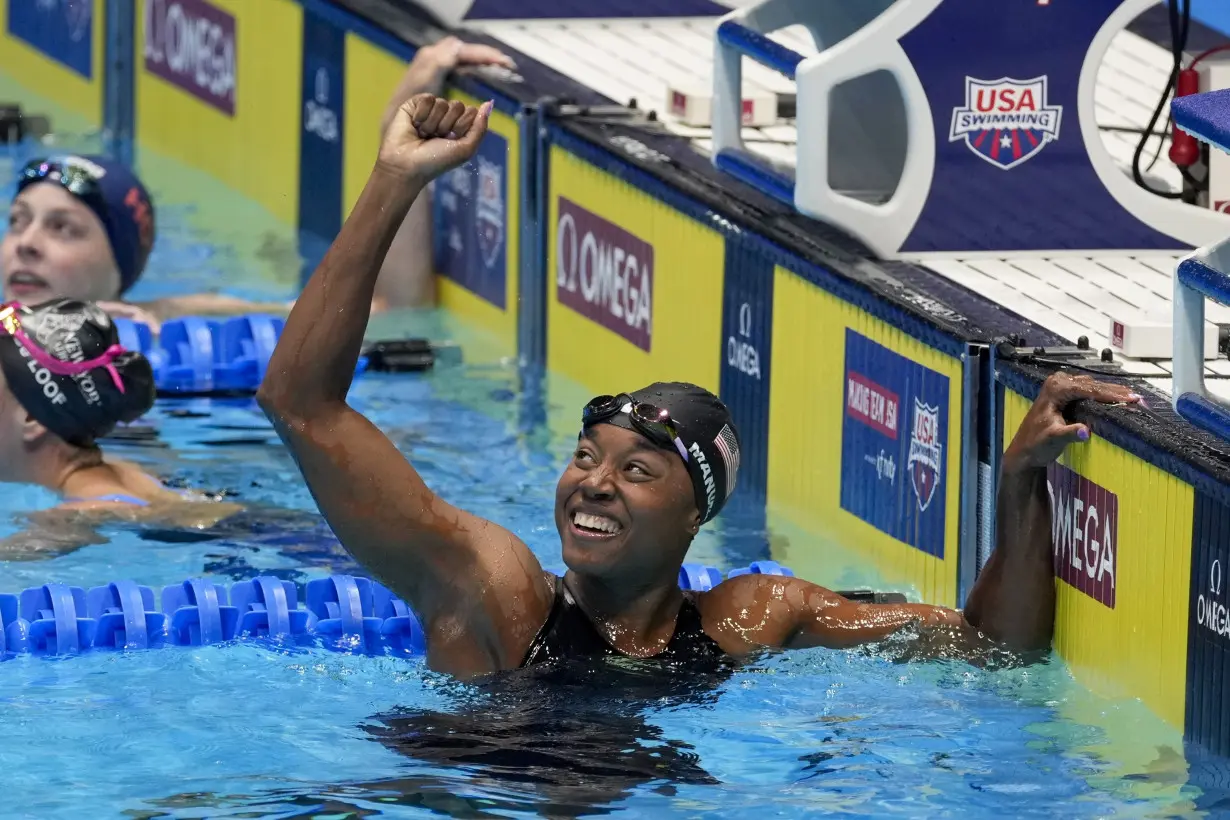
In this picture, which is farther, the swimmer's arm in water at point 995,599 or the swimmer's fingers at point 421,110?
the swimmer's arm in water at point 995,599

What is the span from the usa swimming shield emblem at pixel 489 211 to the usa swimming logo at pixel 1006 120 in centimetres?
245

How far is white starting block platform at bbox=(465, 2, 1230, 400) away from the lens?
591cm

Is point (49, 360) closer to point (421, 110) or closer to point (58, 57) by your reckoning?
point (421, 110)

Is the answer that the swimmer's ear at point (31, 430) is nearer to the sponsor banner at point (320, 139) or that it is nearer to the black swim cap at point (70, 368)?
the black swim cap at point (70, 368)

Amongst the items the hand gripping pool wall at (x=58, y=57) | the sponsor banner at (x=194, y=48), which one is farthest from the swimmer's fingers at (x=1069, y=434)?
the hand gripping pool wall at (x=58, y=57)

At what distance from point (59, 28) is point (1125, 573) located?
8.50 meters

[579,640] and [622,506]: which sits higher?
[622,506]

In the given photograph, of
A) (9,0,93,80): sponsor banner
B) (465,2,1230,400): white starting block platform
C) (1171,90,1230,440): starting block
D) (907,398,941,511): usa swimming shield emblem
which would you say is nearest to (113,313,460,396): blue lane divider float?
(465,2,1230,400): white starting block platform

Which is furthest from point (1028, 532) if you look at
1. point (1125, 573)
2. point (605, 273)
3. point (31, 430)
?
point (605, 273)

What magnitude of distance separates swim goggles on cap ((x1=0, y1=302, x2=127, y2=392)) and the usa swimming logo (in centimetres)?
216

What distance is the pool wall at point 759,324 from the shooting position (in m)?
4.86

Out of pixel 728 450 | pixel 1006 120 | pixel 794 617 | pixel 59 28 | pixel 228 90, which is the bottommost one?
pixel 794 617

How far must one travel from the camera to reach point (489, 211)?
8.54m

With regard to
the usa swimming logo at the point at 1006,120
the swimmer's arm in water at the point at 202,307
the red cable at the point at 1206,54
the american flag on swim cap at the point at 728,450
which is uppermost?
the red cable at the point at 1206,54
